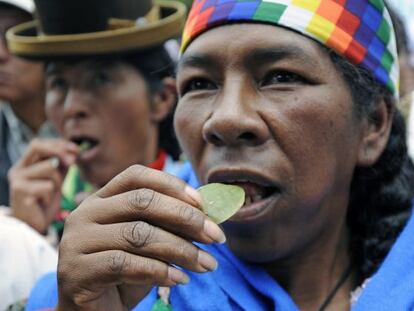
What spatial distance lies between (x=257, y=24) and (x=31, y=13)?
8.78 ft

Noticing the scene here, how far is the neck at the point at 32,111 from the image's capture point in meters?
4.48

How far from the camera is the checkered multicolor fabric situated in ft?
6.45

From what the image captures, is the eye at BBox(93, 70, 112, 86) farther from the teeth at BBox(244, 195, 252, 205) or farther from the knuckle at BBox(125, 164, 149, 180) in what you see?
the knuckle at BBox(125, 164, 149, 180)

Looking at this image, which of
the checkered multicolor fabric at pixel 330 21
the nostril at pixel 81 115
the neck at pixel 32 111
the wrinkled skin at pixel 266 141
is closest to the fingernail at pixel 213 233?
the wrinkled skin at pixel 266 141

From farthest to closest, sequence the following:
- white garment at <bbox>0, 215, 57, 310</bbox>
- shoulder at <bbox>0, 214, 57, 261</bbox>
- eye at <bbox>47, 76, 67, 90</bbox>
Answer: eye at <bbox>47, 76, 67, 90</bbox>
shoulder at <bbox>0, 214, 57, 261</bbox>
white garment at <bbox>0, 215, 57, 310</bbox>

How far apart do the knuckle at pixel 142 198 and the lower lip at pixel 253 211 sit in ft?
1.13

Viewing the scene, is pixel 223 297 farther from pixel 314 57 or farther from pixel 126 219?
pixel 314 57

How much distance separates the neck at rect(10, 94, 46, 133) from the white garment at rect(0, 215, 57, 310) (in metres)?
1.81

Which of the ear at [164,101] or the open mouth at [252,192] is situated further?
the ear at [164,101]

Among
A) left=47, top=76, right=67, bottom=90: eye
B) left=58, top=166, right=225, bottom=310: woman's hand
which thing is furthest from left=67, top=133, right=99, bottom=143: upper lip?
left=58, top=166, right=225, bottom=310: woman's hand

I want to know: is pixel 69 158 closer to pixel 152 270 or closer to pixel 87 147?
pixel 87 147

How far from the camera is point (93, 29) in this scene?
3.38 metres

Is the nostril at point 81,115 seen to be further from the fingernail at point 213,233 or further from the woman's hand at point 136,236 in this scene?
the fingernail at point 213,233

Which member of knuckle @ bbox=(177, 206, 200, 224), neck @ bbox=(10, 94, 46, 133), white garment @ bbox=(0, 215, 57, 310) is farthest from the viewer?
neck @ bbox=(10, 94, 46, 133)
